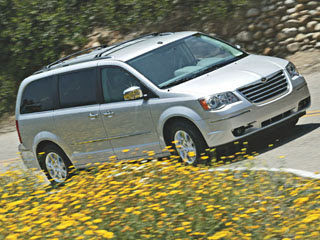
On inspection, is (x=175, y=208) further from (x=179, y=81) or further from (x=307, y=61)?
(x=307, y=61)

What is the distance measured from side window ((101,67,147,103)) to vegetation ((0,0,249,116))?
27.7ft

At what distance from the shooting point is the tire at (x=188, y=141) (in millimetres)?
8867

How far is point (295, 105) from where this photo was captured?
9328 millimetres

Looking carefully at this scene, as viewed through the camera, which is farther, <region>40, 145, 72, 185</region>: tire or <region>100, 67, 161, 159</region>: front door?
<region>40, 145, 72, 185</region>: tire

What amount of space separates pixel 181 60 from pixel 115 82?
1.01 meters

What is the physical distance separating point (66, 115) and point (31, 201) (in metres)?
2.84

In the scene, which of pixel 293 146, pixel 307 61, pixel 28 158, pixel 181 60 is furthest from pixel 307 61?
pixel 28 158

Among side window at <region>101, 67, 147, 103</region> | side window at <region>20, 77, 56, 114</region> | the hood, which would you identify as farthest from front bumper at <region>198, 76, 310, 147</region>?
side window at <region>20, 77, 56, 114</region>

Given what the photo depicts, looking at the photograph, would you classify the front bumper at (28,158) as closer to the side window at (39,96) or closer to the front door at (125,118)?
the side window at (39,96)

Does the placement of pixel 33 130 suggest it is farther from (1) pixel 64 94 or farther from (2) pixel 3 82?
(2) pixel 3 82

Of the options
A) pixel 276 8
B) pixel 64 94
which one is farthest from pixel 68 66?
pixel 276 8

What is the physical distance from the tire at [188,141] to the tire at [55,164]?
2.31m

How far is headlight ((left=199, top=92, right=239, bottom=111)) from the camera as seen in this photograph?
866 centimetres

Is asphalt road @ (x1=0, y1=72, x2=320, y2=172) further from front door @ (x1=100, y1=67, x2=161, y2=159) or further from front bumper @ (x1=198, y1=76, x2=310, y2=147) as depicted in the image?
front door @ (x1=100, y1=67, x2=161, y2=159)
